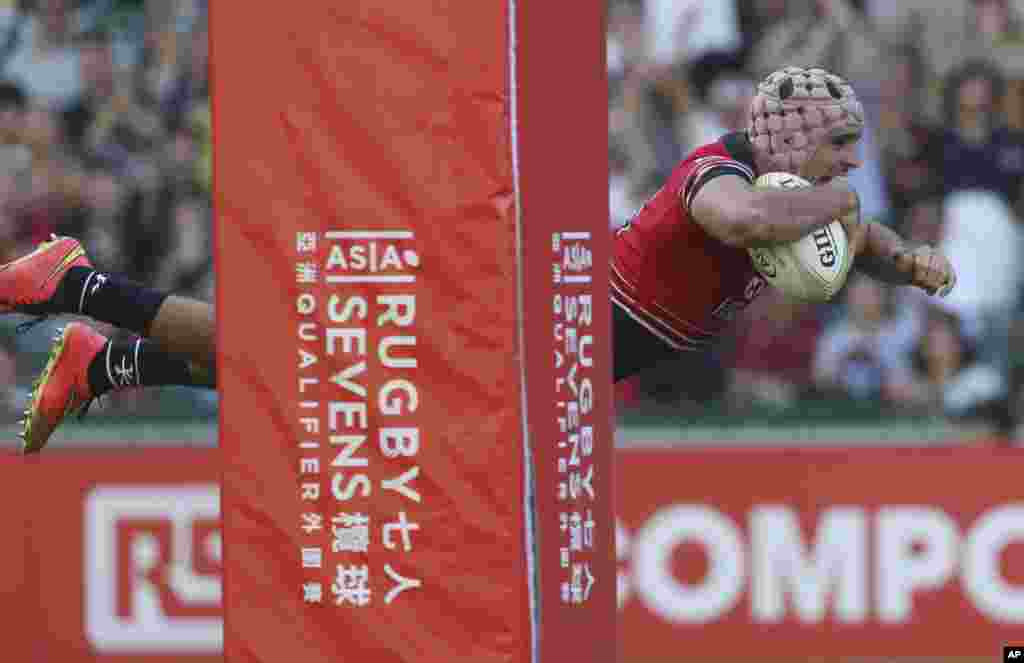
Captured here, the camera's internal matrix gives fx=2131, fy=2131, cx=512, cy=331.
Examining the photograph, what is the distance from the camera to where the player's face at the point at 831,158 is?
659 cm

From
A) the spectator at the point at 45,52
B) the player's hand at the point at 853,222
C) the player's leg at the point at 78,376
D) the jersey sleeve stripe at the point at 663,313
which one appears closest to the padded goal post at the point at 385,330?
the player's hand at the point at 853,222

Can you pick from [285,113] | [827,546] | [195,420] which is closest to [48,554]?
[195,420]

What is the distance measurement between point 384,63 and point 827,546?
215 inches

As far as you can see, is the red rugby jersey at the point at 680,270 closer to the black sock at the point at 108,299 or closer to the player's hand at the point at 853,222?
the player's hand at the point at 853,222

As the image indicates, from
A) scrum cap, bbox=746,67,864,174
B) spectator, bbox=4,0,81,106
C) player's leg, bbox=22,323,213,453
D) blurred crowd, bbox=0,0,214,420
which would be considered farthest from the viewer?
spectator, bbox=4,0,81,106

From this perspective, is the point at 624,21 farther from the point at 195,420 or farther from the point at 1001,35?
the point at 195,420

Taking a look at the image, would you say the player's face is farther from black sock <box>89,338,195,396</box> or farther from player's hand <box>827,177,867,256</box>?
black sock <box>89,338,195,396</box>

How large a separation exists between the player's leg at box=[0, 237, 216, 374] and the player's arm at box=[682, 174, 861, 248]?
5.46ft

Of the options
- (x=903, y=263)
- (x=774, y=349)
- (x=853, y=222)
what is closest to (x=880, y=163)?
(x=774, y=349)

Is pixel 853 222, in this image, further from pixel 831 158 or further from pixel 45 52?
pixel 45 52

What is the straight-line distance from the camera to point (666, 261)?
698cm

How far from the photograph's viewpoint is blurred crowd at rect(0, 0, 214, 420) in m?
11.5

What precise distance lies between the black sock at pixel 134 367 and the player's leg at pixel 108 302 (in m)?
0.15

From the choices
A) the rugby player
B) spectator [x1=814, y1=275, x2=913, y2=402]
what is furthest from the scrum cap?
spectator [x1=814, y1=275, x2=913, y2=402]
